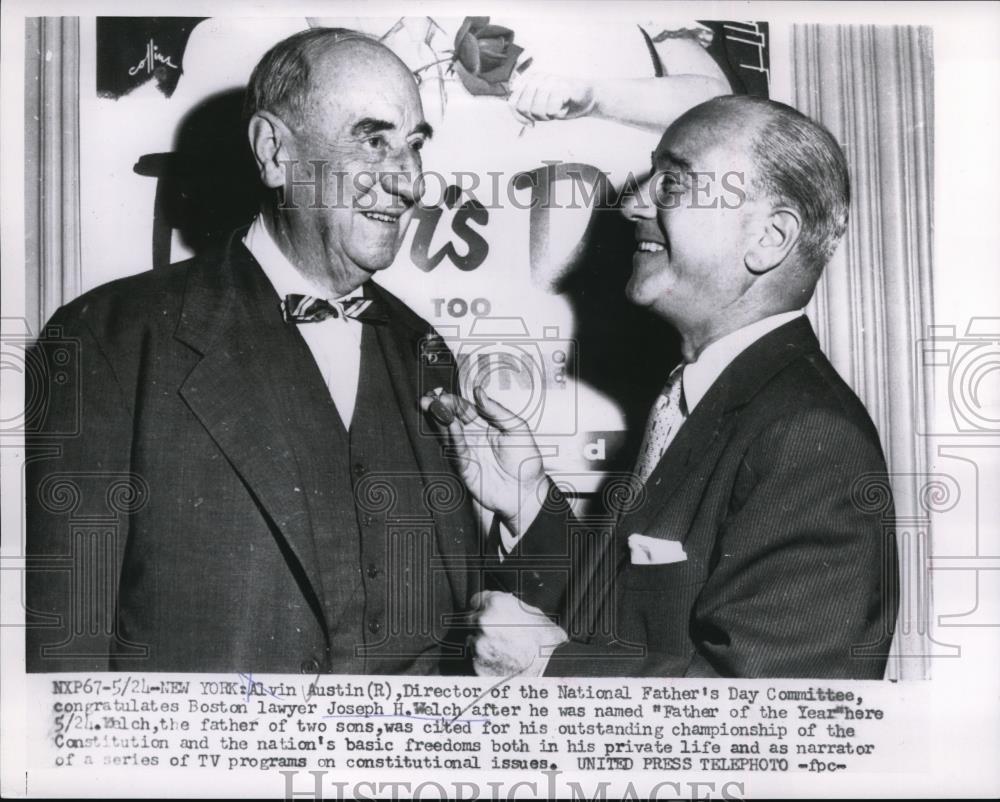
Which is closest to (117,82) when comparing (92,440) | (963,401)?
(92,440)

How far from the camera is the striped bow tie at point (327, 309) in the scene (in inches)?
97.1

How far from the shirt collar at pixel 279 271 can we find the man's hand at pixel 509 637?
3.00 feet

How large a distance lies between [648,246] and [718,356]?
34cm

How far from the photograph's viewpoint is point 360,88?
247 cm

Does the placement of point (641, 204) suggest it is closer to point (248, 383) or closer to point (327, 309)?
point (327, 309)

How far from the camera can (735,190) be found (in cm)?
246

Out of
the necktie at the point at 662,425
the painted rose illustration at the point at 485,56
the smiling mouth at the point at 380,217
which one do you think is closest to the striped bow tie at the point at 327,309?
the smiling mouth at the point at 380,217

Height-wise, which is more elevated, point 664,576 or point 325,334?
point 325,334

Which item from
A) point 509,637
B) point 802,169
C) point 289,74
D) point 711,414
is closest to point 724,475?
point 711,414

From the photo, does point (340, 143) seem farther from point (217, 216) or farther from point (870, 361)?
point (870, 361)

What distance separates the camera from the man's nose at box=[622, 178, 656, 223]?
8.24 ft

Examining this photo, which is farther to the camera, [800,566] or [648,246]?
[648,246]

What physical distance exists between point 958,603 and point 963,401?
0.54 metres

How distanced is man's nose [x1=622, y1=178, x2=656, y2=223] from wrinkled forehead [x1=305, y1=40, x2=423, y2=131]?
0.59 m
